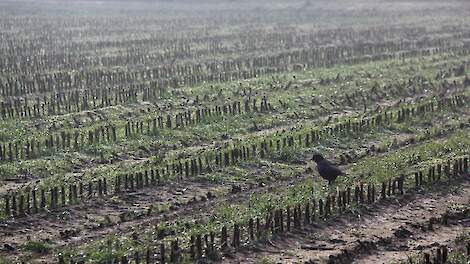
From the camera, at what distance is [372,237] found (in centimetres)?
1443

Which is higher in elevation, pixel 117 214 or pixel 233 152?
pixel 233 152

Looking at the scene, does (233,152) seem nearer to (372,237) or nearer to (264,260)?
(372,237)

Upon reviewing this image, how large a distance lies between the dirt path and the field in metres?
0.04

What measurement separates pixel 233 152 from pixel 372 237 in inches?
229

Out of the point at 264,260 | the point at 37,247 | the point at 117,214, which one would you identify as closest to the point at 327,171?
the point at 264,260

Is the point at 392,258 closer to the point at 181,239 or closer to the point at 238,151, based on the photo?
the point at 181,239

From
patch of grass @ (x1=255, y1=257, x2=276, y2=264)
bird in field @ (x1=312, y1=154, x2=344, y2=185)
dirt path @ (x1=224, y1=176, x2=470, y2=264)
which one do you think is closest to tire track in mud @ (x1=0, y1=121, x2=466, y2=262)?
bird in field @ (x1=312, y1=154, x2=344, y2=185)

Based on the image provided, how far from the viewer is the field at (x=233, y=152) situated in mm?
14203

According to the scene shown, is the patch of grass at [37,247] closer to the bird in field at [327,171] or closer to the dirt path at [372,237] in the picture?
the dirt path at [372,237]

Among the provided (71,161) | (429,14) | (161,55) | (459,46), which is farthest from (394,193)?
(429,14)

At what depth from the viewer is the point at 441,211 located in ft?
51.9

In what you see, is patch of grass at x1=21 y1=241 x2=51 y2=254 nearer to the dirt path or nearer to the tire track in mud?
the tire track in mud

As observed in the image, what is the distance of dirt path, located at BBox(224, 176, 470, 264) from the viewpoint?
13531 mm

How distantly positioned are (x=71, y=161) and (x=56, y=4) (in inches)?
2355
